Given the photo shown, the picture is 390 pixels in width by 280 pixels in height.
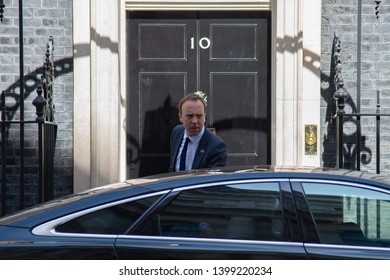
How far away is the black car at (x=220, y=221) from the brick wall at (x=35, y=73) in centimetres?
438

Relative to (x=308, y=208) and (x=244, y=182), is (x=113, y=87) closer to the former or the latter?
(x=244, y=182)

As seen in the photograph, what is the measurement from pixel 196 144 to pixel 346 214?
1.98 m

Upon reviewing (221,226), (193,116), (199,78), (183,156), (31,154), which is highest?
(199,78)

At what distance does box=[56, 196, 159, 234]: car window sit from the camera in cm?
404

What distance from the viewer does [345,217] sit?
162 inches

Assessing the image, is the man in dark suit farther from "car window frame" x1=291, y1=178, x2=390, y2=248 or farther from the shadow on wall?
the shadow on wall

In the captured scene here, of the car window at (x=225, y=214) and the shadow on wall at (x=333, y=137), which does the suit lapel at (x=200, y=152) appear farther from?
the shadow on wall at (x=333, y=137)

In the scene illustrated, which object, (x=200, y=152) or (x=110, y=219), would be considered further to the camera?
(x=200, y=152)

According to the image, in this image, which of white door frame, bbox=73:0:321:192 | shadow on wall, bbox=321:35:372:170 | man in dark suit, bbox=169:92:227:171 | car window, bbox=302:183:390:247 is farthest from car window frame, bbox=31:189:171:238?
Answer: shadow on wall, bbox=321:35:372:170

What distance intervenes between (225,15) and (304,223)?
5.35 m

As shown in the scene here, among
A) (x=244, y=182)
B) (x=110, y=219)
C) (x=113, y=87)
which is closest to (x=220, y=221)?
(x=244, y=182)

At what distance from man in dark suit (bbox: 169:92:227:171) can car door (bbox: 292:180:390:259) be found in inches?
69.3

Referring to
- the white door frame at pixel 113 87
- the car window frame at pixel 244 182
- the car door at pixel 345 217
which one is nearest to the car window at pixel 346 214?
the car door at pixel 345 217

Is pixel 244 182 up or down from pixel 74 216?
up
